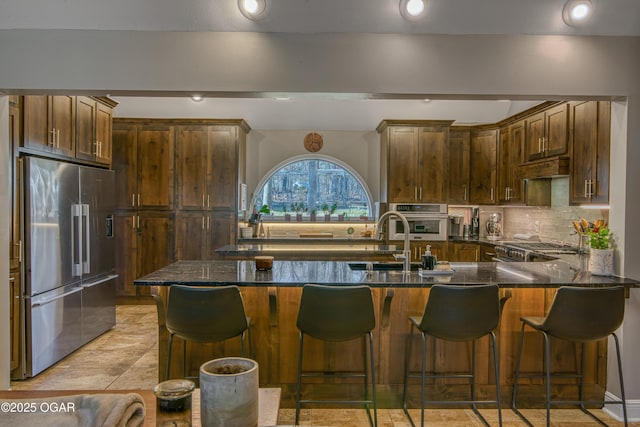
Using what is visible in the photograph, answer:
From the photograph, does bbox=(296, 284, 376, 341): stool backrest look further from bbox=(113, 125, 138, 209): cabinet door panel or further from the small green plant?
bbox=(113, 125, 138, 209): cabinet door panel

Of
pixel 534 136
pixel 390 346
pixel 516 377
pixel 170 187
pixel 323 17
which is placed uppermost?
pixel 323 17

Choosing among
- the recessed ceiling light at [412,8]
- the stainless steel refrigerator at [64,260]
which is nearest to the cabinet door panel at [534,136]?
the recessed ceiling light at [412,8]

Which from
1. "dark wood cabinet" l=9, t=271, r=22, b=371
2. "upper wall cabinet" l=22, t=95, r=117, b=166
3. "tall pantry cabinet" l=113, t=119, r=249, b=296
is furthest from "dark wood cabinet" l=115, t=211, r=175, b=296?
"dark wood cabinet" l=9, t=271, r=22, b=371

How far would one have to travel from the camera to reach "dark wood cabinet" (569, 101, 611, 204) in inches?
148

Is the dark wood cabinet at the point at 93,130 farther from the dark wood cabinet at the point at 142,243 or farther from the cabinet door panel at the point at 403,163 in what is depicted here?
the cabinet door panel at the point at 403,163

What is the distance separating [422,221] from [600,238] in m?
3.06

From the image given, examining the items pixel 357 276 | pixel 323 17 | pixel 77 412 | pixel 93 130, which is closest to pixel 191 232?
pixel 93 130

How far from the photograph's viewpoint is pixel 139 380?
3498 mm

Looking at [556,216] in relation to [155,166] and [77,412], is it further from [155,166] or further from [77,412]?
[77,412]

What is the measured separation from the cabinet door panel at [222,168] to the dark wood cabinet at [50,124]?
6.80 ft

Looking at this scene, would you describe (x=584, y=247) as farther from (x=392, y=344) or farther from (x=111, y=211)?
(x=111, y=211)

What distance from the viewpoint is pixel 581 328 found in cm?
260

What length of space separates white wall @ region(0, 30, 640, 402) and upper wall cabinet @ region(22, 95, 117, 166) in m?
0.62

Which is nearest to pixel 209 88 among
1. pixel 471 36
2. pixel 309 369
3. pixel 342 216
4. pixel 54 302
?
pixel 471 36
